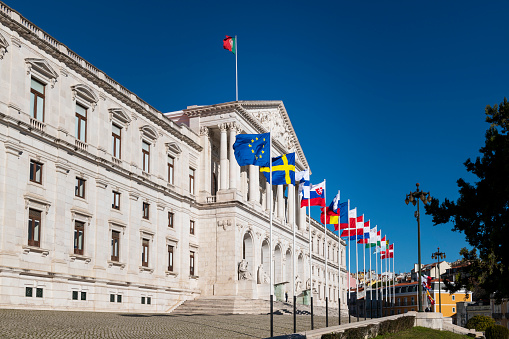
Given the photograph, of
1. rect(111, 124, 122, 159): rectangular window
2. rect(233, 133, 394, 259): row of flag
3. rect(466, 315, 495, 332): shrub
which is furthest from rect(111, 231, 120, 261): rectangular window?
rect(466, 315, 495, 332): shrub

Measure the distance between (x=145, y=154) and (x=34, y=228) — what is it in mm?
16126

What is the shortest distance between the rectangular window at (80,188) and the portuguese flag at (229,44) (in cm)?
2545

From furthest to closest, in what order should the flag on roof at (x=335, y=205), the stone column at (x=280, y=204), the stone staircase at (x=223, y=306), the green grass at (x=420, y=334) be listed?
the stone column at (x=280, y=204) → the stone staircase at (x=223, y=306) → the flag on roof at (x=335, y=205) → the green grass at (x=420, y=334)

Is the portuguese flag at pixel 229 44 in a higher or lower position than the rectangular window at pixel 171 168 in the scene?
higher

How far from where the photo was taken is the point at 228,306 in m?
49.4

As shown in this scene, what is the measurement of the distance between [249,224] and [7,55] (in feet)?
101

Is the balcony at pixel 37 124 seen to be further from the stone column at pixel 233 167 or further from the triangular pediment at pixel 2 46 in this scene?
the stone column at pixel 233 167

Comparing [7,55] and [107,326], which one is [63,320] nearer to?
[107,326]

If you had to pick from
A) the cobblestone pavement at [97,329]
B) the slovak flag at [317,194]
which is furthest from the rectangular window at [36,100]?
the slovak flag at [317,194]

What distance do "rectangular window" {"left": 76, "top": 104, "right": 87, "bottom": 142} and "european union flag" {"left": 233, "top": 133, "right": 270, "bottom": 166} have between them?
14.6 m

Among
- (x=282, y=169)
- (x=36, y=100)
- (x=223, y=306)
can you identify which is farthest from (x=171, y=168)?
(x=282, y=169)

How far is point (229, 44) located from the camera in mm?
61875

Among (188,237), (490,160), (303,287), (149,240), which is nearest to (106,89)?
(149,240)

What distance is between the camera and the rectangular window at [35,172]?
3672 cm
